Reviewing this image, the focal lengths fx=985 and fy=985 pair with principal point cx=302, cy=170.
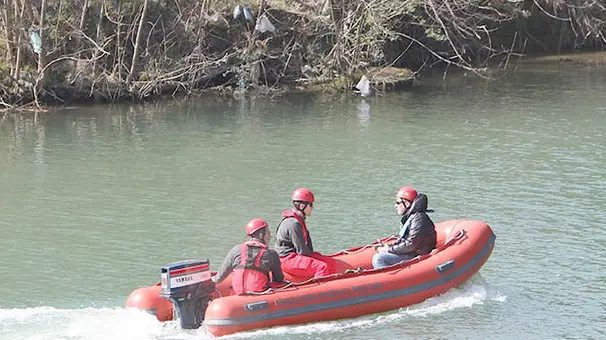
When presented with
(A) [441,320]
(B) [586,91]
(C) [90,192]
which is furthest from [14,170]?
(B) [586,91]

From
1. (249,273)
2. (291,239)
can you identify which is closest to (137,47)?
(291,239)

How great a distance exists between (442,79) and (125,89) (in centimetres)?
1003

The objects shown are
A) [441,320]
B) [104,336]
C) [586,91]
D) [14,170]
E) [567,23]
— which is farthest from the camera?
[567,23]

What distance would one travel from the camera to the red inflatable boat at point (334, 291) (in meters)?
9.71

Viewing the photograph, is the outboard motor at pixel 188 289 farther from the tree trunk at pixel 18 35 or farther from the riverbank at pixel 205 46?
the tree trunk at pixel 18 35

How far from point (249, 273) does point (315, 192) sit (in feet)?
21.4

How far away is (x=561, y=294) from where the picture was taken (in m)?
11.4

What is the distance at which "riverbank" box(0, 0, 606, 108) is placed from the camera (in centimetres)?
2622

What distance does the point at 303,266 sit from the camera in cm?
1052

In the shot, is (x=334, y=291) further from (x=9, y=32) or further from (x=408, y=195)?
(x=9, y=32)

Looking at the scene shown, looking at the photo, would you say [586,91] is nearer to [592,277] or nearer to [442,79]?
[442,79]

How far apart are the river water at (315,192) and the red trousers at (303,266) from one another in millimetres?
593

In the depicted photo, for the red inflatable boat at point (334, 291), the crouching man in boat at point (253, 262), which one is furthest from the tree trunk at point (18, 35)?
the crouching man in boat at point (253, 262)

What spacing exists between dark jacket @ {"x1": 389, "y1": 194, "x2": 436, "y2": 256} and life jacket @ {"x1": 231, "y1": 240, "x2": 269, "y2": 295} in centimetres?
188
